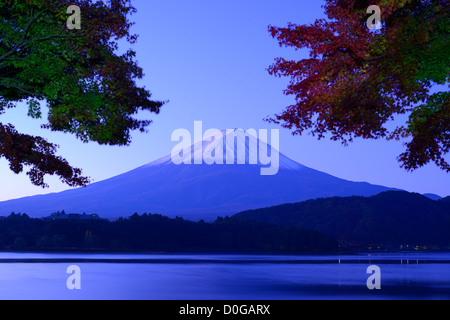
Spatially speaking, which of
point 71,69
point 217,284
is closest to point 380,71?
point 71,69

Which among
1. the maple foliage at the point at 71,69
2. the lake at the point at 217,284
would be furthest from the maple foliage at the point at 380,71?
the lake at the point at 217,284

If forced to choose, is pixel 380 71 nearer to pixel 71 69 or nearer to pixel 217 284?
pixel 71 69

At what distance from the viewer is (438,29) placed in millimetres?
17266

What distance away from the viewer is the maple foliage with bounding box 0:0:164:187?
18016 mm

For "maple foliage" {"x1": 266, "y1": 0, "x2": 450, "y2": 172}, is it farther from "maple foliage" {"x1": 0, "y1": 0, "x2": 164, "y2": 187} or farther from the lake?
the lake

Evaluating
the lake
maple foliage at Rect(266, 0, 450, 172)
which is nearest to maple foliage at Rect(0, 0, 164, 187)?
maple foliage at Rect(266, 0, 450, 172)

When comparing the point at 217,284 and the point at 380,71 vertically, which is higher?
the point at 380,71

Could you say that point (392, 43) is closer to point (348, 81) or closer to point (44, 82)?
point (348, 81)

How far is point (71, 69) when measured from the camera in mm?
19328

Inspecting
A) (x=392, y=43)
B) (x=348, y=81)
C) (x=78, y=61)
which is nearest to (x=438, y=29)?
(x=392, y=43)

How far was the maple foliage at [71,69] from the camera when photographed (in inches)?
709

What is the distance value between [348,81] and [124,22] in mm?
6731

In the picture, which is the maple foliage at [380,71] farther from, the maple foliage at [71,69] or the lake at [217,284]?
the lake at [217,284]
